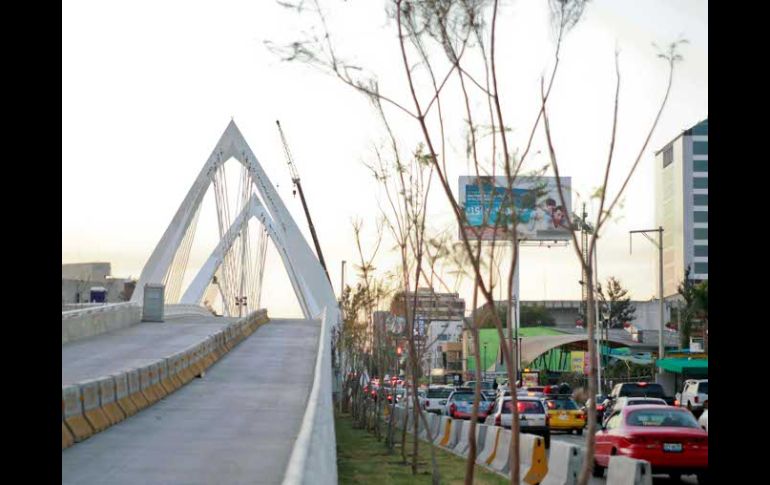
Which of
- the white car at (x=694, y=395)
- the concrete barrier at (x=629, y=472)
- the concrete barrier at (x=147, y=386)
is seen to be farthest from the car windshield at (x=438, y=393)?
the concrete barrier at (x=629, y=472)

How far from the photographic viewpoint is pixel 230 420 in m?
24.4

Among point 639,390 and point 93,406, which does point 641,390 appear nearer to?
point 639,390

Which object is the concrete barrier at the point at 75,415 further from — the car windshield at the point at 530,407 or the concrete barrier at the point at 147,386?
the car windshield at the point at 530,407

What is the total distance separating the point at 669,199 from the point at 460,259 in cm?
13099

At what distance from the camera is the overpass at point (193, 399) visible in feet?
53.3

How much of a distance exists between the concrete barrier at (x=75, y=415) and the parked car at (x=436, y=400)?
31.4 metres

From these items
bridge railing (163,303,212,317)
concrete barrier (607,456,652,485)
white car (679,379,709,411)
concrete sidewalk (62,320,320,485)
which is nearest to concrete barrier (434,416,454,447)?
concrete sidewalk (62,320,320,485)

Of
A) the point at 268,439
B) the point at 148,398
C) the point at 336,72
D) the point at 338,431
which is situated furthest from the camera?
the point at 338,431

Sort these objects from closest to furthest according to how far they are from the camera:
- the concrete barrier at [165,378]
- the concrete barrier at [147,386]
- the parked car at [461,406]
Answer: the concrete barrier at [147,386], the concrete barrier at [165,378], the parked car at [461,406]

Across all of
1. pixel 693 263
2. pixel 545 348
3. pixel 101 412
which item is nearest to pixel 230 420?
pixel 101 412

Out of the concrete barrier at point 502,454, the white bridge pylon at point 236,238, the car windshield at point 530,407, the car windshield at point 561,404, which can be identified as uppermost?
the white bridge pylon at point 236,238

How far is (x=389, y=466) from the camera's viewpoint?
1071 inches
